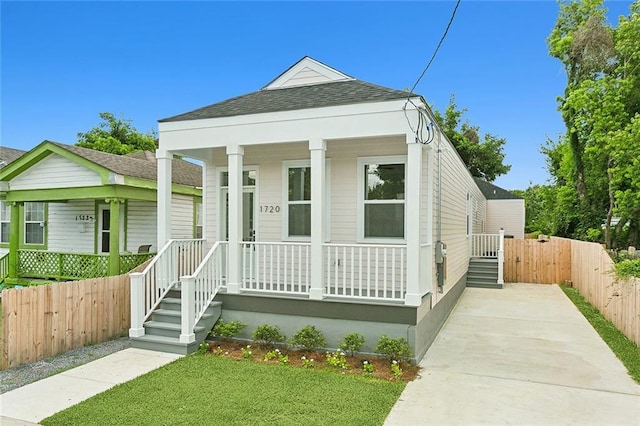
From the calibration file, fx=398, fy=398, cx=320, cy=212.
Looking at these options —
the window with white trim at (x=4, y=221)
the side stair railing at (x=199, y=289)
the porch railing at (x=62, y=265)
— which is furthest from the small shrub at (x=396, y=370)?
the window with white trim at (x=4, y=221)

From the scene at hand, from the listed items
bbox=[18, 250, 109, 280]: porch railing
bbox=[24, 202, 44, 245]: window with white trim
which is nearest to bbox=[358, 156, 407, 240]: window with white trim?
bbox=[18, 250, 109, 280]: porch railing

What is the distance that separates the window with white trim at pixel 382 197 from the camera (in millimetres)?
7293

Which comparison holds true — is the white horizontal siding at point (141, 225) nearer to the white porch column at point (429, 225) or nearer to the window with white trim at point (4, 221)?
the window with white trim at point (4, 221)

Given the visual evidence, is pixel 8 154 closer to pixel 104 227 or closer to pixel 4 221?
pixel 4 221

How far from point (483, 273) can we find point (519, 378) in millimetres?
9477

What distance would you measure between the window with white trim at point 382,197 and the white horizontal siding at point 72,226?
30.1 ft

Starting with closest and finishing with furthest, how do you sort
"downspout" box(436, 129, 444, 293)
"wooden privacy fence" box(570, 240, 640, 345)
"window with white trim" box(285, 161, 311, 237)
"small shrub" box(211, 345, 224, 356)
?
"small shrub" box(211, 345, 224, 356)
"wooden privacy fence" box(570, 240, 640, 345)
"downspout" box(436, 129, 444, 293)
"window with white trim" box(285, 161, 311, 237)

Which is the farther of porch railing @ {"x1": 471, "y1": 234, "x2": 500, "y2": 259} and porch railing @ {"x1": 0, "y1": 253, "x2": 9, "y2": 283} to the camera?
porch railing @ {"x1": 471, "y1": 234, "x2": 500, "y2": 259}

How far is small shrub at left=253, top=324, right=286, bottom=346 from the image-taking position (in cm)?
647

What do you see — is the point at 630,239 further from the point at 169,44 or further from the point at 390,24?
the point at 169,44

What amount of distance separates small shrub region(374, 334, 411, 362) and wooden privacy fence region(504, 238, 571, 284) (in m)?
11.0

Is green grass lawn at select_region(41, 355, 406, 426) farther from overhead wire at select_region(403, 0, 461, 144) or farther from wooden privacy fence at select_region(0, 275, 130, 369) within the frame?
overhead wire at select_region(403, 0, 461, 144)

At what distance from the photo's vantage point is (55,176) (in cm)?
1070

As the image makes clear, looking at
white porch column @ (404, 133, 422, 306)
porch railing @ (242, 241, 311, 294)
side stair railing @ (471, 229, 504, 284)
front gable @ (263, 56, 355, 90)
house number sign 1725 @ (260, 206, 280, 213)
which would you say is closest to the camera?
white porch column @ (404, 133, 422, 306)
